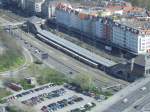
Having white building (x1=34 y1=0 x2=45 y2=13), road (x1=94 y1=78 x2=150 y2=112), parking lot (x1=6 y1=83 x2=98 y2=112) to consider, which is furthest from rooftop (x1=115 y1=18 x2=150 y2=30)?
white building (x1=34 y1=0 x2=45 y2=13)

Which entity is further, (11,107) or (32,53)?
(32,53)

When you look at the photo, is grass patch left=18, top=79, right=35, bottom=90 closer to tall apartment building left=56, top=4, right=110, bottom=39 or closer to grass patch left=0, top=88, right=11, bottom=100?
grass patch left=0, top=88, right=11, bottom=100

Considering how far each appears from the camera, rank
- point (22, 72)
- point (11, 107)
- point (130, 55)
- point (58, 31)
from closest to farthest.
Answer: point (11, 107), point (22, 72), point (130, 55), point (58, 31)

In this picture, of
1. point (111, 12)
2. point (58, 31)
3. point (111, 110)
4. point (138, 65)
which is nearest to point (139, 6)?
point (111, 12)

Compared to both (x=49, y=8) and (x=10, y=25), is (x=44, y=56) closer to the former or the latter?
(x=10, y=25)

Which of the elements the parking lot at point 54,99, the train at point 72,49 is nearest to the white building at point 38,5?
the train at point 72,49

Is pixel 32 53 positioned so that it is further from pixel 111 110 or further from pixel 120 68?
pixel 111 110

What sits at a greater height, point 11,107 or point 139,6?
point 139,6

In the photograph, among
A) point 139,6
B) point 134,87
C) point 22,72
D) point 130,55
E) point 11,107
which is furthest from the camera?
point 139,6
